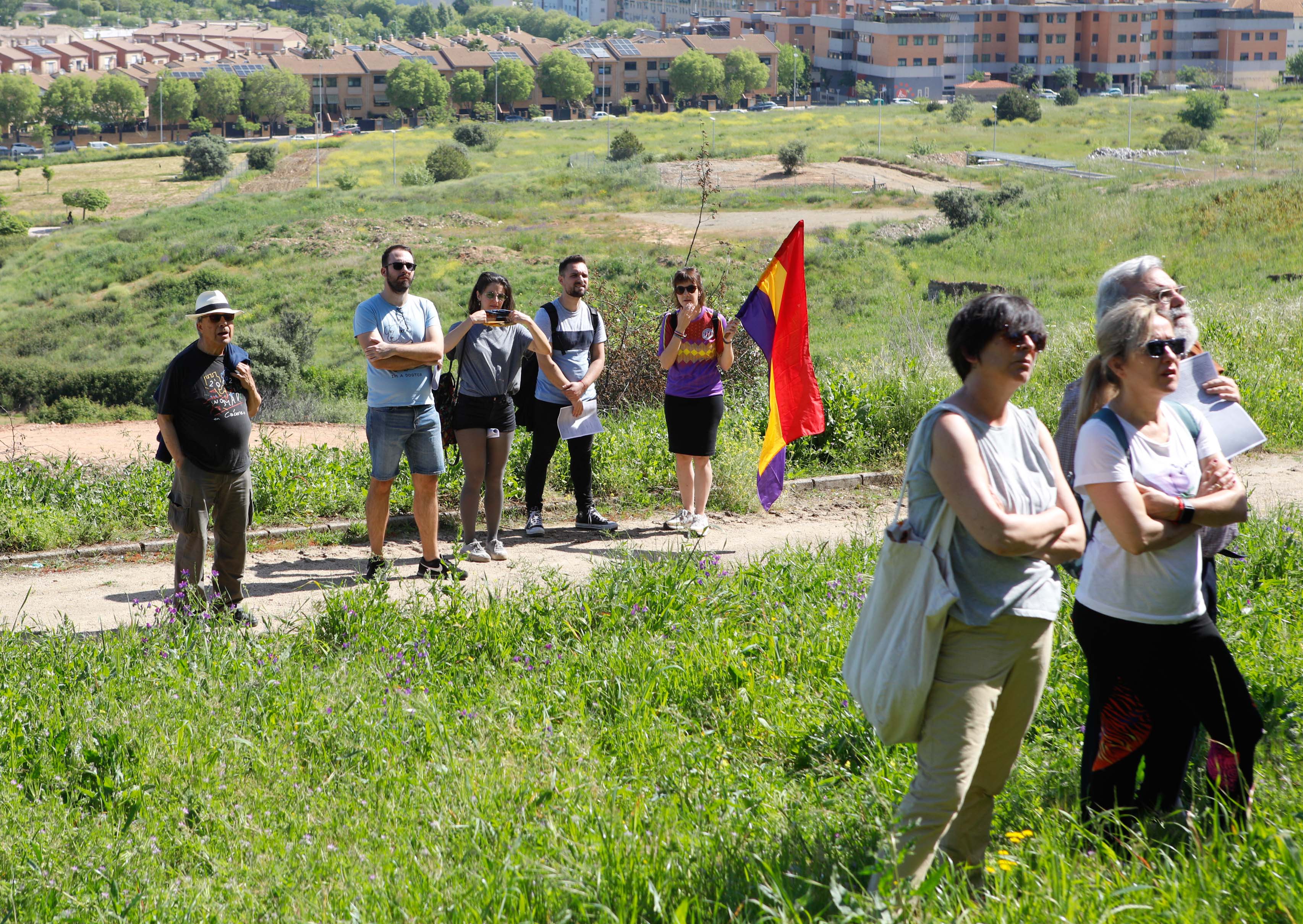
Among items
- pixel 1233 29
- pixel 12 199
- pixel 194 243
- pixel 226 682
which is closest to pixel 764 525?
pixel 226 682

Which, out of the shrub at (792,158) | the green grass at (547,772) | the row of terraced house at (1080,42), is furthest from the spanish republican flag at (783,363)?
the row of terraced house at (1080,42)

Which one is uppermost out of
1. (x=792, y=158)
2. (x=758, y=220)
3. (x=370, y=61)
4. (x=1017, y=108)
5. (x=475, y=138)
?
(x=370, y=61)

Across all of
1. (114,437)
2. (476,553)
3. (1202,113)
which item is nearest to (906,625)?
(476,553)

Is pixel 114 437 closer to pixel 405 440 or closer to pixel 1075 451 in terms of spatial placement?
pixel 405 440

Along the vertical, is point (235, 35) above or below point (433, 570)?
above

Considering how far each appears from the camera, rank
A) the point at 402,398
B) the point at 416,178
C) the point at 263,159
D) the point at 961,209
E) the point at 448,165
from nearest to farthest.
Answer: the point at 402,398, the point at 961,209, the point at 416,178, the point at 448,165, the point at 263,159

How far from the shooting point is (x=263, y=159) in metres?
84.6

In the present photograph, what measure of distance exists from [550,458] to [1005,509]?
17.1 ft

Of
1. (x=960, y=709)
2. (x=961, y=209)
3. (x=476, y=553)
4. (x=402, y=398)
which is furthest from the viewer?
(x=961, y=209)

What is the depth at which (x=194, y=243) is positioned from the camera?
4638 centimetres

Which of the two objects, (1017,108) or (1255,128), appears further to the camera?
(1017,108)

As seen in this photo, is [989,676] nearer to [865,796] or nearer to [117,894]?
[865,796]

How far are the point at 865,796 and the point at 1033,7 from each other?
142390 millimetres

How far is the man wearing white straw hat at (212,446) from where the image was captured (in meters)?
5.76
